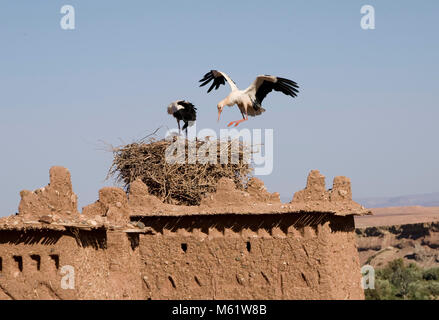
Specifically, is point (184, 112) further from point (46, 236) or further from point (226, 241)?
point (46, 236)

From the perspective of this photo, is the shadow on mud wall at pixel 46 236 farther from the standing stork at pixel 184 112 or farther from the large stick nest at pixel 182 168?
the standing stork at pixel 184 112

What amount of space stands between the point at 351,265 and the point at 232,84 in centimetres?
563

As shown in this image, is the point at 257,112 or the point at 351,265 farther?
the point at 257,112

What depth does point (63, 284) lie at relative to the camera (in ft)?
43.1

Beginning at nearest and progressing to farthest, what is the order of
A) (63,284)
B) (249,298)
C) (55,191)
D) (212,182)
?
(63,284)
(55,191)
(249,298)
(212,182)

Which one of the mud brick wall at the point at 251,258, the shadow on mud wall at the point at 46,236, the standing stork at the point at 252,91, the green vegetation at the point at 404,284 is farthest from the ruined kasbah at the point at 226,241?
the green vegetation at the point at 404,284

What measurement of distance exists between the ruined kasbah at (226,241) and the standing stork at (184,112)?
11.4 feet

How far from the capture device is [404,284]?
37.1 metres

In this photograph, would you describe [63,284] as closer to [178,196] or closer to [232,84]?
[178,196]

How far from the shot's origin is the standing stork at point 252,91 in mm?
19578

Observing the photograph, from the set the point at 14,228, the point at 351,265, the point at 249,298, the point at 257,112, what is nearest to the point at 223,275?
the point at 249,298

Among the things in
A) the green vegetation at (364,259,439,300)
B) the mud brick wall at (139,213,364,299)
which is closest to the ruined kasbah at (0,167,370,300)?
the mud brick wall at (139,213,364,299)
